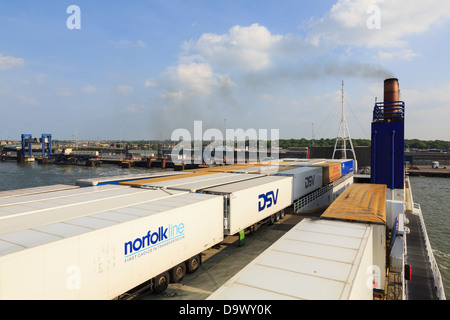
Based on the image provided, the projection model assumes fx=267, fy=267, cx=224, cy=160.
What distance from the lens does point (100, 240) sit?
8.64m

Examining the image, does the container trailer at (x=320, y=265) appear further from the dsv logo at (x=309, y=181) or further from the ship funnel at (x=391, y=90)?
the ship funnel at (x=391, y=90)

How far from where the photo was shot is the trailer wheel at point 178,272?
41.1 ft

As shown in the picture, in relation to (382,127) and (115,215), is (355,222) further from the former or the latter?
(382,127)

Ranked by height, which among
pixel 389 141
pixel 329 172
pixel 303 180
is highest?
pixel 389 141

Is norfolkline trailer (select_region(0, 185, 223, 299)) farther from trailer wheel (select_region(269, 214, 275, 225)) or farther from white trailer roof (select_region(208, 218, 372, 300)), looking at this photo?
trailer wheel (select_region(269, 214, 275, 225))

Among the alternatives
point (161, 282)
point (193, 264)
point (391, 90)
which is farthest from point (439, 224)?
point (161, 282)

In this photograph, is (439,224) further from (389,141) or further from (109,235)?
(109,235)

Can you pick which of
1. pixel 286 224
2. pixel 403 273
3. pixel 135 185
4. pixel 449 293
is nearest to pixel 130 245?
pixel 135 185

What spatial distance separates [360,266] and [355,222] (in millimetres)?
5044

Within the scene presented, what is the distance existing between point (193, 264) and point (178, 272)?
3.94 ft

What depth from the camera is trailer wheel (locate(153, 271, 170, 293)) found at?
38.4 feet

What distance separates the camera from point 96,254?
8.49m

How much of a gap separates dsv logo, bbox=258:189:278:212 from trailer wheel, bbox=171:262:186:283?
715 centimetres

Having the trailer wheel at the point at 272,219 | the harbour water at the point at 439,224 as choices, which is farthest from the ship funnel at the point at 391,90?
the trailer wheel at the point at 272,219
